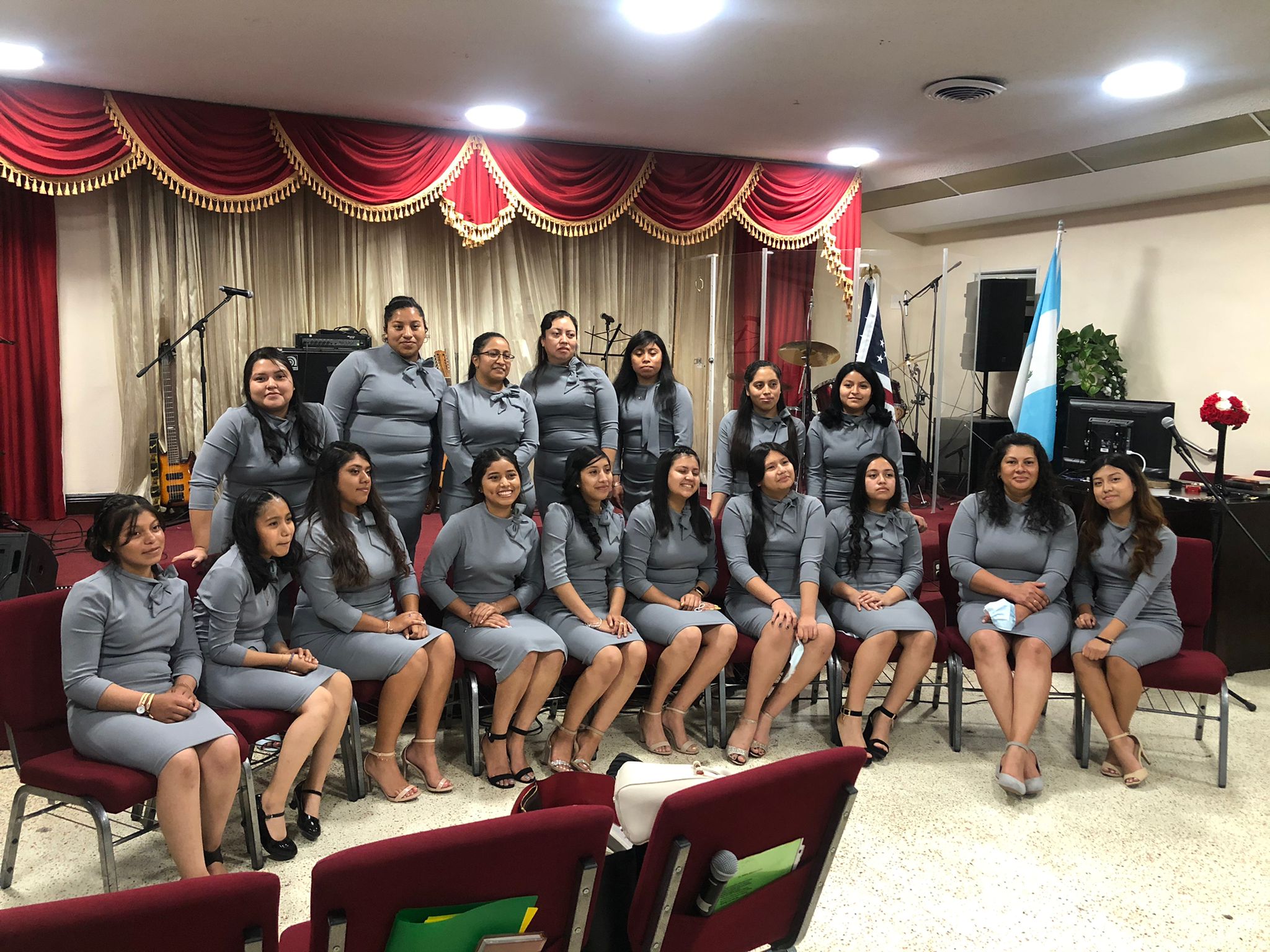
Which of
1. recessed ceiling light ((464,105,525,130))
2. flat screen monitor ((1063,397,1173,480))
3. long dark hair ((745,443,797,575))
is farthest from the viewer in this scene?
recessed ceiling light ((464,105,525,130))

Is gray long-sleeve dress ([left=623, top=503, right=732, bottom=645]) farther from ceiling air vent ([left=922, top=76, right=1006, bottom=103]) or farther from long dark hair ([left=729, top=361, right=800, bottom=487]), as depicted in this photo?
ceiling air vent ([left=922, top=76, right=1006, bottom=103])

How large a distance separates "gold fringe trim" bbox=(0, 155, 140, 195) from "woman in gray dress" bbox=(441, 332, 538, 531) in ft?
8.31

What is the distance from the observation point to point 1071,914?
8.08 feet

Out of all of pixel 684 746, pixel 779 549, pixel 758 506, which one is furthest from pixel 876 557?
pixel 684 746

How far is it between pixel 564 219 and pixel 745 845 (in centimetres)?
473

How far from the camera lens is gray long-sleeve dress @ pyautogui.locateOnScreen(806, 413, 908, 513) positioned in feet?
13.0

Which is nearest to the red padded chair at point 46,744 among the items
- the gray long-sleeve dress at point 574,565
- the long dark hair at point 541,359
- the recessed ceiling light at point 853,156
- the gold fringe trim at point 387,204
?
the gray long-sleeve dress at point 574,565

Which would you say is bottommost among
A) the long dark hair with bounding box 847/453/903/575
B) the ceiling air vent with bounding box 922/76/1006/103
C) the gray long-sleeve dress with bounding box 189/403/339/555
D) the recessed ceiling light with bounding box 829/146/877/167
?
the long dark hair with bounding box 847/453/903/575

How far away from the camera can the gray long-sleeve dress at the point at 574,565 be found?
11.1ft

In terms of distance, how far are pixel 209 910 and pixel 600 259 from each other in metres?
6.15

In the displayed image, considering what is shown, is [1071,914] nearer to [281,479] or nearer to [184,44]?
[281,479]

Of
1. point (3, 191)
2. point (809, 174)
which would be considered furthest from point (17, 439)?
point (809, 174)

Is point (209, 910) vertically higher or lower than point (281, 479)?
lower

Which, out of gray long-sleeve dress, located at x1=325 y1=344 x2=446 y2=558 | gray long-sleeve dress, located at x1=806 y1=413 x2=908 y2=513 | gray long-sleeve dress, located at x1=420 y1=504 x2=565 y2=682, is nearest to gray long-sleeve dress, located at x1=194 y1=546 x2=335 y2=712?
gray long-sleeve dress, located at x1=420 y1=504 x2=565 y2=682
